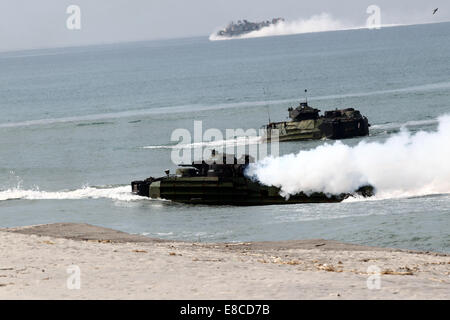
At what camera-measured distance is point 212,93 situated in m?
137

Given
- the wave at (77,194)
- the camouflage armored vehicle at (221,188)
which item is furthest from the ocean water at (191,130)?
the camouflage armored vehicle at (221,188)

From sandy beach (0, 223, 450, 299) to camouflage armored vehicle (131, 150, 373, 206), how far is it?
1691 centimetres

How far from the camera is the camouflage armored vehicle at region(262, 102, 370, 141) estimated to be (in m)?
75.6

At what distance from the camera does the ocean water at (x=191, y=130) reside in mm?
40781

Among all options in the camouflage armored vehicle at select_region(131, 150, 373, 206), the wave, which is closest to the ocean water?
the wave

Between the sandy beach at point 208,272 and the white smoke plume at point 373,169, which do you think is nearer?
the sandy beach at point 208,272

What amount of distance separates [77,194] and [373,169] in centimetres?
1933

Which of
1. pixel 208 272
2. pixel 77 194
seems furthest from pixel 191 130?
pixel 208 272

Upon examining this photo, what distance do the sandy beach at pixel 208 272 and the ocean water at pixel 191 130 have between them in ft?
22.1

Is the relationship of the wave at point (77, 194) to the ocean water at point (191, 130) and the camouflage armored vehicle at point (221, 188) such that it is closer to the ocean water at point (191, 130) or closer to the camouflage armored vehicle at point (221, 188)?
the ocean water at point (191, 130)

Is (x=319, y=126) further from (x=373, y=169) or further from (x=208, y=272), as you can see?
(x=208, y=272)

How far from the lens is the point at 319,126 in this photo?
76.2m

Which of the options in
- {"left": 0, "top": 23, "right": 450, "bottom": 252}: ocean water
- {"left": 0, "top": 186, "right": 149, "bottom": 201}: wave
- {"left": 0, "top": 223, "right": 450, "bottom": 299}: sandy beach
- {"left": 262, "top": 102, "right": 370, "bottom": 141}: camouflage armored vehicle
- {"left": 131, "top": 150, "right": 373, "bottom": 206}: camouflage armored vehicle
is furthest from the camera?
{"left": 262, "top": 102, "right": 370, "bottom": 141}: camouflage armored vehicle

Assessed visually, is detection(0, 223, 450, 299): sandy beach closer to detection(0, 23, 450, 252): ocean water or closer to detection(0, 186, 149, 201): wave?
detection(0, 23, 450, 252): ocean water
